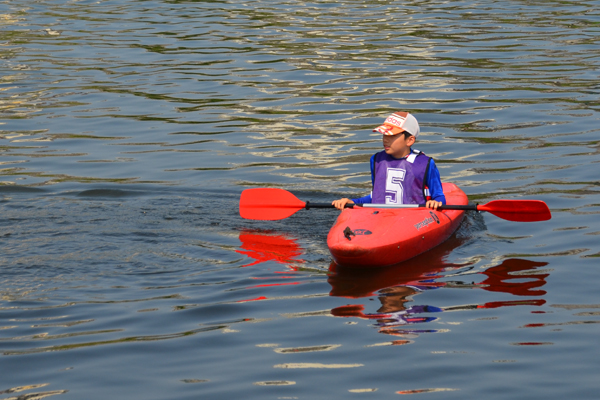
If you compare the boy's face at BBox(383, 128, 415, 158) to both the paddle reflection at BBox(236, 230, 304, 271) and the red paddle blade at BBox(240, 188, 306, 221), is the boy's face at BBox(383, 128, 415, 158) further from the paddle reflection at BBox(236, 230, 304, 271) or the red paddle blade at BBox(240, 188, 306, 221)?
the paddle reflection at BBox(236, 230, 304, 271)

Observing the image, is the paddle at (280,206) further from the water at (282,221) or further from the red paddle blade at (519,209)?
the water at (282,221)

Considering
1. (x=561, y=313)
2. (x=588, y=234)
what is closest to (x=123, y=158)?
(x=588, y=234)

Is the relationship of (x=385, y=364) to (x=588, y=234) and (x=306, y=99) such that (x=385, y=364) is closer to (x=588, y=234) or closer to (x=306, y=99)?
(x=588, y=234)

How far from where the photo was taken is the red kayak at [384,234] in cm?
657

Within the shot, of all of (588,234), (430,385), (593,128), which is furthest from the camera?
(593,128)

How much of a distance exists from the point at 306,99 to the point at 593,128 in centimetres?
476

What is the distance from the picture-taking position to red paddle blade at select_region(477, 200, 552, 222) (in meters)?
7.25

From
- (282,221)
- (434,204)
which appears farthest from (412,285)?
(282,221)

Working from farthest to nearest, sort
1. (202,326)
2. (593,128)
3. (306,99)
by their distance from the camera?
(306,99) < (593,128) < (202,326)

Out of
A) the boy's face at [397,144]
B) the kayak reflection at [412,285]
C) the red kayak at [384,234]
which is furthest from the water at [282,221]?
the boy's face at [397,144]

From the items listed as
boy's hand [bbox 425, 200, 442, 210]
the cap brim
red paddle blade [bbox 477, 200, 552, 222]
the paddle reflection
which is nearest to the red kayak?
boy's hand [bbox 425, 200, 442, 210]

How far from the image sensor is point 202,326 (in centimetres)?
525

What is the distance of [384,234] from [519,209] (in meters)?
1.41

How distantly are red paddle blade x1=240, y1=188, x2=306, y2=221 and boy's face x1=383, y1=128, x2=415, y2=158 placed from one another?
1.02 metres
